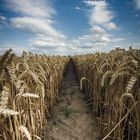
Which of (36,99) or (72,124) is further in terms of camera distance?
(72,124)

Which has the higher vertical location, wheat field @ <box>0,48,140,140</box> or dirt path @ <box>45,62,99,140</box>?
wheat field @ <box>0,48,140,140</box>

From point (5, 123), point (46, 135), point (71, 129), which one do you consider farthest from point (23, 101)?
point (71, 129)

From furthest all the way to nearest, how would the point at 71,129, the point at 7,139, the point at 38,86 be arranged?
the point at 71,129 < the point at 38,86 < the point at 7,139

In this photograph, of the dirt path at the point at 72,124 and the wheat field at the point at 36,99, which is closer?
the wheat field at the point at 36,99

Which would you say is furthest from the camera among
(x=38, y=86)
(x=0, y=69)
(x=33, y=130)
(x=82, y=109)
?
(x=82, y=109)

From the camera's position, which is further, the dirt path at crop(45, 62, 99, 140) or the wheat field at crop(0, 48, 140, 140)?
the dirt path at crop(45, 62, 99, 140)

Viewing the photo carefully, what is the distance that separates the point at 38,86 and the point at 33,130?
2.30ft

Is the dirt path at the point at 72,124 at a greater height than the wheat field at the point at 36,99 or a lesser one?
lesser

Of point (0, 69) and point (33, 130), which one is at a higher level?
point (0, 69)

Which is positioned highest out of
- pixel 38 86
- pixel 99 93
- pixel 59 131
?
pixel 38 86

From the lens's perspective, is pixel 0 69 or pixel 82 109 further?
pixel 82 109

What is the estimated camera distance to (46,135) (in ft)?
14.1

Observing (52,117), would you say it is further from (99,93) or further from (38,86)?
(38,86)

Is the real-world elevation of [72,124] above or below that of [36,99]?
below
